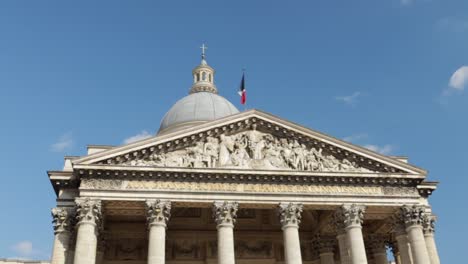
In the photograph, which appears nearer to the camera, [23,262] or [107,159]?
[107,159]

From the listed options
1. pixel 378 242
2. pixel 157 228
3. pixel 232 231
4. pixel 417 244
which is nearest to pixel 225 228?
pixel 232 231

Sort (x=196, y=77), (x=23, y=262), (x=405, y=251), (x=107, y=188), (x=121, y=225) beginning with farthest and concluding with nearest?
(x=196, y=77)
(x=23, y=262)
(x=121, y=225)
(x=405, y=251)
(x=107, y=188)

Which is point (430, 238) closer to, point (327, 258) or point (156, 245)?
point (327, 258)

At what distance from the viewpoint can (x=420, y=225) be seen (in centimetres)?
2733

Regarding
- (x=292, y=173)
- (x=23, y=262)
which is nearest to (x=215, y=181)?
(x=292, y=173)

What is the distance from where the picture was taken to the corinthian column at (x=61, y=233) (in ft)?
84.6

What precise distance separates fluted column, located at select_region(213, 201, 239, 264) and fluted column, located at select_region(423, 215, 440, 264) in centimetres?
1142

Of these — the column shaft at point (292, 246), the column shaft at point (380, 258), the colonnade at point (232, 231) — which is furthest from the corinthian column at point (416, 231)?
the column shaft at point (292, 246)

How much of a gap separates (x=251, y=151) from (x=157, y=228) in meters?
6.77

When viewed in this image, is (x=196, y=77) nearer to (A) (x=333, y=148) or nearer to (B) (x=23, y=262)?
(B) (x=23, y=262)

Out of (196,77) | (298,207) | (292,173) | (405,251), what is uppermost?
(196,77)

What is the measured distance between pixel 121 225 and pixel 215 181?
853 centimetres

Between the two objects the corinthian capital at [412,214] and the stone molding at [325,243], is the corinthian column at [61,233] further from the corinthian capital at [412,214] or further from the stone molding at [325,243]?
the corinthian capital at [412,214]

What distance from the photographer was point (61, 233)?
26.1 m
